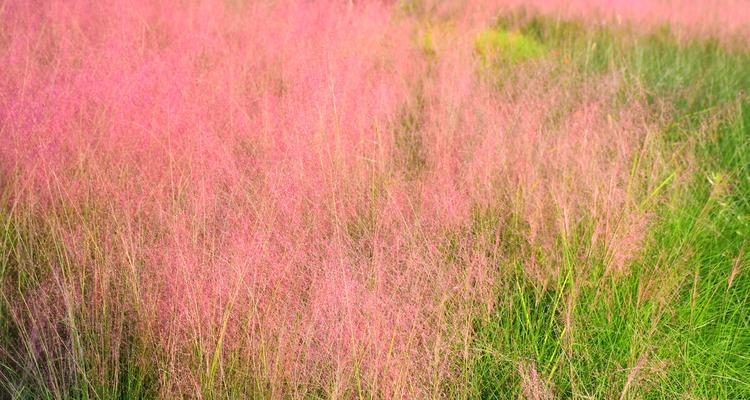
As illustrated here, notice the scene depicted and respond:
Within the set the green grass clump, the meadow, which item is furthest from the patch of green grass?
the green grass clump

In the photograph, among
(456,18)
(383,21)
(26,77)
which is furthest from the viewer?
(456,18)

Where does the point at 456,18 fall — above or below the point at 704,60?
above

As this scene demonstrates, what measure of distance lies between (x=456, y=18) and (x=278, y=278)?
321 centimetres

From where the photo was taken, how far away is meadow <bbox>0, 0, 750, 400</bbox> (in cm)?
136

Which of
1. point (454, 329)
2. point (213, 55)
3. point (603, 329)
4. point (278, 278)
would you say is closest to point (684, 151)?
point (603, 329)

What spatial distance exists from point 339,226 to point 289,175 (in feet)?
0.88

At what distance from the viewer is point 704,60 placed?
13.1 feet

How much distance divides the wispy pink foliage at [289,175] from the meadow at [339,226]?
0.01 m

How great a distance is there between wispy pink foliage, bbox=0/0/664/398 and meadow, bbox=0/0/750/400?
0.01 metres

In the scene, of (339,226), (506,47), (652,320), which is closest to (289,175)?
(339,226)

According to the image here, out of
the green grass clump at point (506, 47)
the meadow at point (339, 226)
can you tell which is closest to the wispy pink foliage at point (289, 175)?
the meadow at point (339, 226)

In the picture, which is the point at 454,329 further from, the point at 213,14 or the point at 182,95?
the point at 213,14

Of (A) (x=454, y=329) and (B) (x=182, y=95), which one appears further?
(B) (x=182, y=95)

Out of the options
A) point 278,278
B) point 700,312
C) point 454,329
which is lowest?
point 700,312
